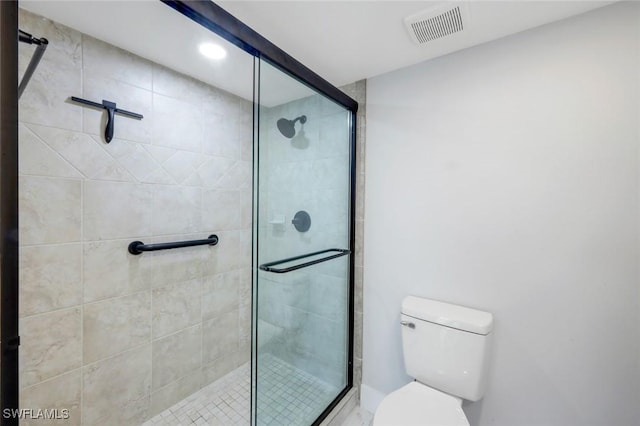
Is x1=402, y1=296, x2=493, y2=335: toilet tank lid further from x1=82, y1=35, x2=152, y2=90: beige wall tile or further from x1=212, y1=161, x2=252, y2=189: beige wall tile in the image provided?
x1=82, y1=35, x2=152, y2=90: beige wall tile

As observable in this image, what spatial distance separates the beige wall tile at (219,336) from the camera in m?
1.85

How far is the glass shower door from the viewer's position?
1.21 m

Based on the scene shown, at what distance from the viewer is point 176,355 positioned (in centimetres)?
169

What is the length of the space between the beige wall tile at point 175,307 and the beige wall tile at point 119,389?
0.13m

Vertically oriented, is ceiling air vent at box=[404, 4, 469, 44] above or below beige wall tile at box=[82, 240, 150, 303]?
above

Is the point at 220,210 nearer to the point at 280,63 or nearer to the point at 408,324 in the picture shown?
the point at 280,63

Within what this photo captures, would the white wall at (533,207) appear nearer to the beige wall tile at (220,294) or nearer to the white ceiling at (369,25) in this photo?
the white ceiling at (369,25)

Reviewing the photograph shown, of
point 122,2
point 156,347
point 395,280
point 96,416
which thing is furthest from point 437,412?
point 122,2

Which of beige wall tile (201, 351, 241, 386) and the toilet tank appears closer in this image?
the toilet tank

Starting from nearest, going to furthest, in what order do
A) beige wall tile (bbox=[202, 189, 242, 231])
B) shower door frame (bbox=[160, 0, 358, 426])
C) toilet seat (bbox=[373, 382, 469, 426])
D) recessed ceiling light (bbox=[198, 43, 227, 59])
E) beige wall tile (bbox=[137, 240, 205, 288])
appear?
shower door frame (bbox=[160, 0, 358, 426]) < toilet seat (bbox=[373, 382, 469, 426]) < recessed ceiling light (bbox=[198, 43, 227, 59]) < beige wall tile (bbox=[137, 240, 205, 288]) < beige wall tile (bbox=[202, 189, 242, 231])

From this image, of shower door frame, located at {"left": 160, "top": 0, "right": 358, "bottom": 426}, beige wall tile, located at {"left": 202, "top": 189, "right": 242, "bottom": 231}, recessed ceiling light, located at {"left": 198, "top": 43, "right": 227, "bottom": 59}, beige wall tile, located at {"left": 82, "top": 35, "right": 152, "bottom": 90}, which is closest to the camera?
shower door frame, located at {"left": 160, "top": 0, "right": 358, "bottom": 426}

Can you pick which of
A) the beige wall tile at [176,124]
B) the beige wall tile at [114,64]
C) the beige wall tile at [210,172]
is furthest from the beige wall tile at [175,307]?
the beige wall tile at [114,64]

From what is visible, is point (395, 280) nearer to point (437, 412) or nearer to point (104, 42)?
point (437, 412)

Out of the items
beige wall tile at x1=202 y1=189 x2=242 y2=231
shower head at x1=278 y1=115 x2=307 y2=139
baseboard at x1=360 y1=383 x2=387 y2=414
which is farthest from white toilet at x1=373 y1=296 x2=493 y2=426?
beige wall tile at x1=202 y1=189 x2=242 y2=231
